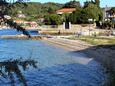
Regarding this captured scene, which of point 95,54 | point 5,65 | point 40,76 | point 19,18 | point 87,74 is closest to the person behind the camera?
point 5,65

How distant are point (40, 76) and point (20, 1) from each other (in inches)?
1011

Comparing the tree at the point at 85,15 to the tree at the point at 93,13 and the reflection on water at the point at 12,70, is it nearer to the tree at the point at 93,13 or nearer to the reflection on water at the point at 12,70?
the tree at the point at 93,13

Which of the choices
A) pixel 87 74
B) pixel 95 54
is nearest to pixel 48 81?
pixel 87 74

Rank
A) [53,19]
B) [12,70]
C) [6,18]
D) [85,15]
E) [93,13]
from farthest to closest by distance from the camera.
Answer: [53,19]
[85,15]
[93,13]
[6,18]
[12,70]

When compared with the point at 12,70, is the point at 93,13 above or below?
below

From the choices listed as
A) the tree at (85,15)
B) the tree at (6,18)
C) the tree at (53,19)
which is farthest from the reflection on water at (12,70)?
the tree at (53,19)

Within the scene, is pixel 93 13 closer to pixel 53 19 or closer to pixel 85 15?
pixel 85 15

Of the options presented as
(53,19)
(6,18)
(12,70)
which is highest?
(6,18)

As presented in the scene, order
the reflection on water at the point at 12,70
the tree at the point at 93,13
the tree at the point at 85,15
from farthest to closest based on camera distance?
the tree at the point at 85,15, the tree at the point at 93,13, the reflection on water at the point at 12,70

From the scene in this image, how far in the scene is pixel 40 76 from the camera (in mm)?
30281

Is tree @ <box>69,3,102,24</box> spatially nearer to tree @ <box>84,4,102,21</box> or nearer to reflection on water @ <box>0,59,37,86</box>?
tree @ <box>84,4,102,21</box>

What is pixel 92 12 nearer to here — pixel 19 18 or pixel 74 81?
pixel 74 81

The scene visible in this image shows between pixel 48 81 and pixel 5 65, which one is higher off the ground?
pixel 5 65

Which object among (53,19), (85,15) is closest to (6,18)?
(85,15)
